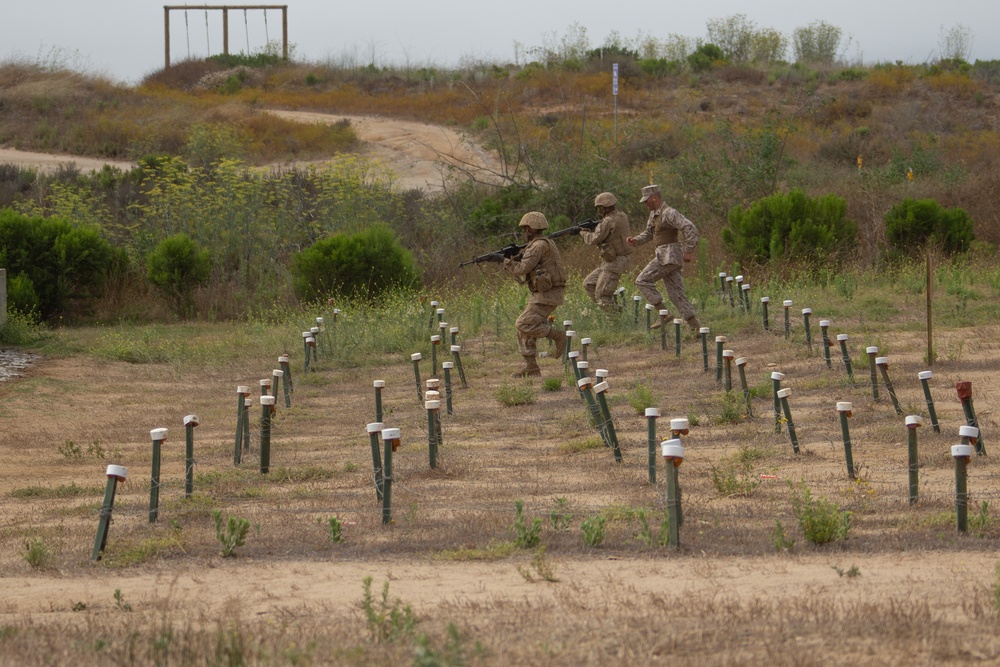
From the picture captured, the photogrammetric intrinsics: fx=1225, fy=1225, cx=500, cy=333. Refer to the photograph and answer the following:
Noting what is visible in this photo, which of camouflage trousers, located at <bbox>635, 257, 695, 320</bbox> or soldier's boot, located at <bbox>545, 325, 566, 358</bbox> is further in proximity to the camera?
camouflage trousers, located at <bbox>635, 257, 695, 320</bbox>

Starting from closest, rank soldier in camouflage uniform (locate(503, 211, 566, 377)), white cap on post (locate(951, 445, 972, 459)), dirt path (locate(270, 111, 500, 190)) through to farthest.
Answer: white cap on post (locate(951, 445, 972, 459)) → soldier in camouflage uniform (locate(503, 211, 566, 377)) → dirt path (locate(270, 111, 500, 190))

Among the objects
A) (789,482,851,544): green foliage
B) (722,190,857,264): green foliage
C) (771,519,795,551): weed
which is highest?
(722,190,857,264): green foliage

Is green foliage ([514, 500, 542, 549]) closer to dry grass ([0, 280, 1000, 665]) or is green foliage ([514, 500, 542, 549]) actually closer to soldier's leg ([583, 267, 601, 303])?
dry grass ([0, 280, 1000, 665])

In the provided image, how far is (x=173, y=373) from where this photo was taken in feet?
46.8

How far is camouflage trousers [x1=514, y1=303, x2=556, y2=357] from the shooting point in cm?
1241

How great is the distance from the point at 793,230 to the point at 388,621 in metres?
15.0

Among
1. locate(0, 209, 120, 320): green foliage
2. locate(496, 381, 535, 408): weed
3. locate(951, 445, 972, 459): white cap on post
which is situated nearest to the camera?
locate(951, 445, 972, 459): white cap on post

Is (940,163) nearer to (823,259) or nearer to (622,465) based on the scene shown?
(823,259)

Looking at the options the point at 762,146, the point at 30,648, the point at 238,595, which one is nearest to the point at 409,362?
the point at 238,595

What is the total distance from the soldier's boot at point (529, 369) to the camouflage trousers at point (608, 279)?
2.60 metres

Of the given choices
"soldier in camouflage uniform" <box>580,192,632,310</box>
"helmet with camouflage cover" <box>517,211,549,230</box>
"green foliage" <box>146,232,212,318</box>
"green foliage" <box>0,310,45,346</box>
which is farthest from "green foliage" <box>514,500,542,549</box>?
"green foliage" <box>146,232,212,318</box>

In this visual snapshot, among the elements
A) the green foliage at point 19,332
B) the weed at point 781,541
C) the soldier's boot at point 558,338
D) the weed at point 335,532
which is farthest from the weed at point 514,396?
the green foliage at point 19,332

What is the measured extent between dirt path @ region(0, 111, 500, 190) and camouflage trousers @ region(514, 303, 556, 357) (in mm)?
17279

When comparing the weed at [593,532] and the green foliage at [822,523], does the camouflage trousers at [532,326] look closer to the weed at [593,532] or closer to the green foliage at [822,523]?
the weed at [593,532]
